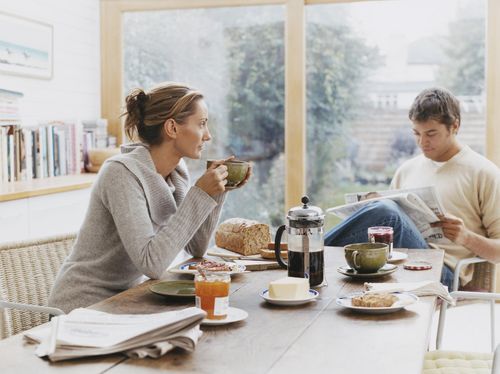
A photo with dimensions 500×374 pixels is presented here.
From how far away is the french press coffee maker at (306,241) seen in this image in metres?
2.02

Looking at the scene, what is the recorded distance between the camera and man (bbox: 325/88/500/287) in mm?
3073

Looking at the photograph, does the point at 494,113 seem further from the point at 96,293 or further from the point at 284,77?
the point at 96,293

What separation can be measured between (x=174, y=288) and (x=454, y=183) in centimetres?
173

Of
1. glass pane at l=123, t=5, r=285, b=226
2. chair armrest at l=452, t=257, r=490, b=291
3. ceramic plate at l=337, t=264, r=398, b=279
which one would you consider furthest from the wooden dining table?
glass pane at l=123, t=5, r=285, b=226

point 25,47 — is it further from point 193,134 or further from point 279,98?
point 193,134

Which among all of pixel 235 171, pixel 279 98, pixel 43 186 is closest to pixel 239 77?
pixel 279 98

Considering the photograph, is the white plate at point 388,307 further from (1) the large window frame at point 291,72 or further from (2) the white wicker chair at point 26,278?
(1) the large window frame at point 291,72

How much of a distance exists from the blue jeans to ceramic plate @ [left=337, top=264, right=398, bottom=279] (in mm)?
605

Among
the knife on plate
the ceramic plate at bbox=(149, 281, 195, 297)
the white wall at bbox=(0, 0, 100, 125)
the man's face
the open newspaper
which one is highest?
the white wall at bbox=(0, 0, 100, 125)

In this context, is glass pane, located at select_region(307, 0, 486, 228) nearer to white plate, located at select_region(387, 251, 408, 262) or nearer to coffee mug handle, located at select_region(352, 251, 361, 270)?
white plate, located at select_region(387, 251, 408, 262)

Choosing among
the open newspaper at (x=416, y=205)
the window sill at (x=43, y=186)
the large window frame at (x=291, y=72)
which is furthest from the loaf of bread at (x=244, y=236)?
the large window frame at (x=291, y=72)

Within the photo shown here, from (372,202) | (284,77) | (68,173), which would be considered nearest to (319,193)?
(284,77)

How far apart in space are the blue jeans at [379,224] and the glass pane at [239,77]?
1850 millimetres

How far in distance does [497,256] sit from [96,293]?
64.9 inches
